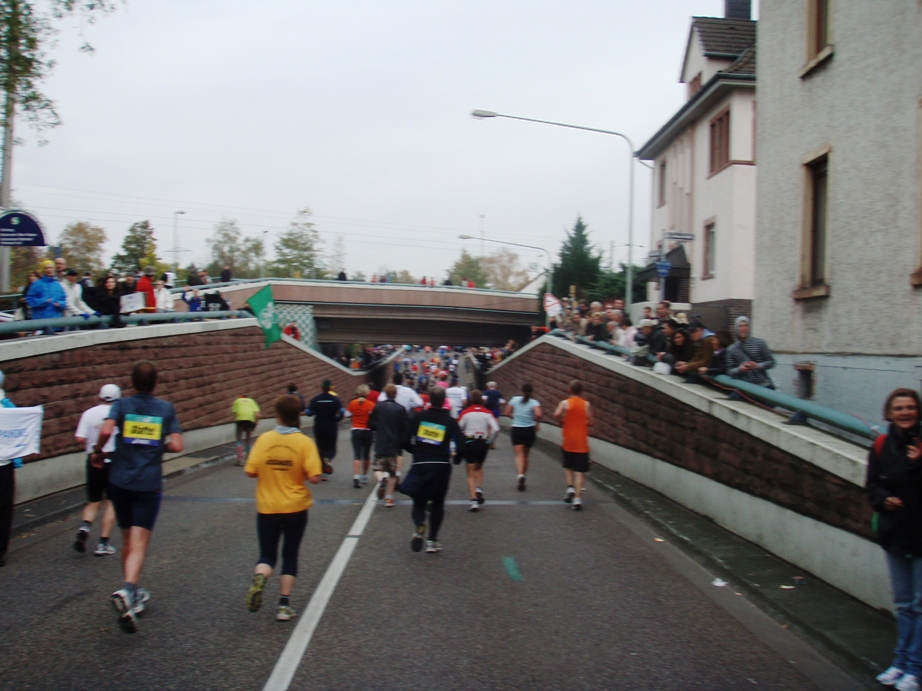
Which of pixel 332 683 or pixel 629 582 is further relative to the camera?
pixel 629 582

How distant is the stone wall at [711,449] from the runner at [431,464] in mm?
3123

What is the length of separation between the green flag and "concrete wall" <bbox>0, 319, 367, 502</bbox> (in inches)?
11.5

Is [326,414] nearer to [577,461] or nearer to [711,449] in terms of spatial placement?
[577,461]

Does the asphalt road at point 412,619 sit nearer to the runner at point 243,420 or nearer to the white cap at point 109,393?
the white cap at point 109,393

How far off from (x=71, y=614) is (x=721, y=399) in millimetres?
7476

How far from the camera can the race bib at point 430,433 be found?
941 cm

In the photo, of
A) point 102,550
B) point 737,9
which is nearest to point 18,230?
point 102,550

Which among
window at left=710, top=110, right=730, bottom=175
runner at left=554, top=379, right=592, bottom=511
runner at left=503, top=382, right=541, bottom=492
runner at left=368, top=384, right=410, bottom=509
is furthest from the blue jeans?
window at left=710, top=110, right=730, bottom=175

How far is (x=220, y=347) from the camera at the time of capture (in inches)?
856

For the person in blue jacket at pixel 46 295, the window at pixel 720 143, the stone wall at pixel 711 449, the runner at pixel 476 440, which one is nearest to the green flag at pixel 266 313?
the stone wall at pixel 711 449

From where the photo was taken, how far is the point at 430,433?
9430mm

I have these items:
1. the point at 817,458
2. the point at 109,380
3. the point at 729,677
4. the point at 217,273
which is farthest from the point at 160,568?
the point at 217,273

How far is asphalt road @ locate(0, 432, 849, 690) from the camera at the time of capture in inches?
209

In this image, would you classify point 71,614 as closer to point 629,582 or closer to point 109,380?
point 629,582
